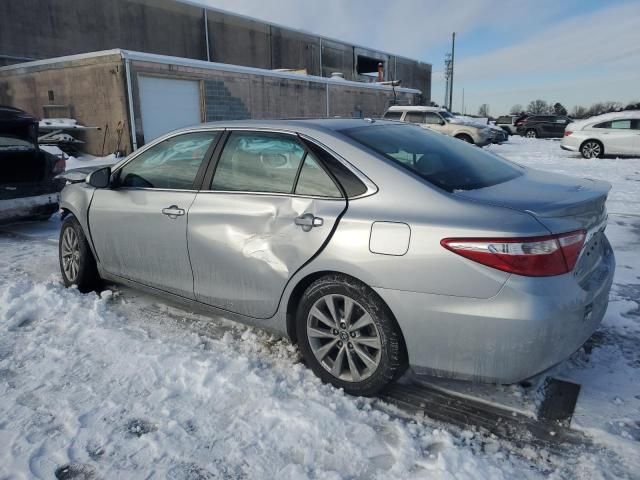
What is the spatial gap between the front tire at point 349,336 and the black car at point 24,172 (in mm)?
5236

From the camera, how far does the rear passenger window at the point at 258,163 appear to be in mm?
3080

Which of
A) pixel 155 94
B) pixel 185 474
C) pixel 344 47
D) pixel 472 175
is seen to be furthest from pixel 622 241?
pixel 344 47

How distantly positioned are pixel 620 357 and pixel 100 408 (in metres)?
3.11

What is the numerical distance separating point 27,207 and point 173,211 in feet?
13.7

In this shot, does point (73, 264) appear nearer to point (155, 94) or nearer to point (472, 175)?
point (472, 175)

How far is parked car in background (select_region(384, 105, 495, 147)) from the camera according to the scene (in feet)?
63.9

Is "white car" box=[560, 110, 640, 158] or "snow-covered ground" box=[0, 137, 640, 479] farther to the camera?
"white car" box=[560, 110, 640, 158]

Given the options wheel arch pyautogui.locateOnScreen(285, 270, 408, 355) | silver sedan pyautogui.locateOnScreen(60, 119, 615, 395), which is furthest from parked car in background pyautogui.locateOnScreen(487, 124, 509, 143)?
wheel arch pyautogui.locateOnScreen(285, 270, 408, 355)

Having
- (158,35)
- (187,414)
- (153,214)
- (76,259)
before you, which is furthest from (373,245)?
(158,35)

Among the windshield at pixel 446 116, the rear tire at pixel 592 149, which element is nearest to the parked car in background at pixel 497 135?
the windshield at pixel 446 116

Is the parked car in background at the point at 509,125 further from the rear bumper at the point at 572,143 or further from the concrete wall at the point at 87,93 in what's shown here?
the concrete wall at the point at 87,93

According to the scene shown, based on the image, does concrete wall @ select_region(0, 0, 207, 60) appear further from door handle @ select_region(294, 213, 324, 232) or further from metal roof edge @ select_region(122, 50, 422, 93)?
door handle @ select_region(294, 213, 324, 232)

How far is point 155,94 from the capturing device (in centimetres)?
1571

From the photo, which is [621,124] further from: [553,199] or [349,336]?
[349,336]
